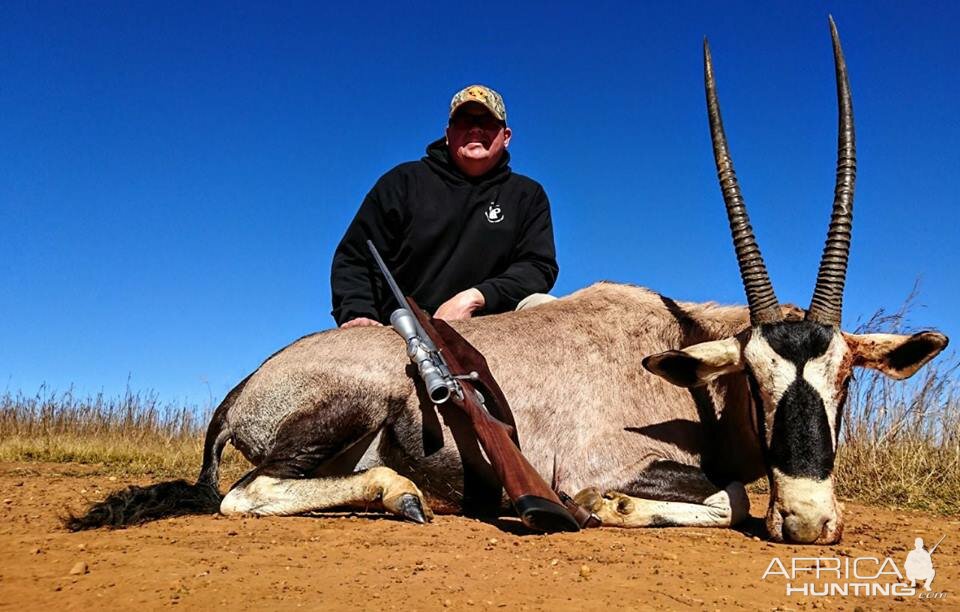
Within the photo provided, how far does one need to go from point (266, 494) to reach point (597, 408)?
2.10 m

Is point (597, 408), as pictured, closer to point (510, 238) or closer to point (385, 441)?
point (385, 441)

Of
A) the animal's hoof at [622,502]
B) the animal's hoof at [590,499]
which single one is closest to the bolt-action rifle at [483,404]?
the animal's hoof at [590,499]

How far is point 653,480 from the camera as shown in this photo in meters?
4.91

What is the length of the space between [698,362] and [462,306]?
6.78 ft

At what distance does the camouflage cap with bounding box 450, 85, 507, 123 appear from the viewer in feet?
23.9

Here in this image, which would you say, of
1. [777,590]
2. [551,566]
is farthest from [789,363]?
[551,566]

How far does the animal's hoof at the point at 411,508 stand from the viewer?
4512mm

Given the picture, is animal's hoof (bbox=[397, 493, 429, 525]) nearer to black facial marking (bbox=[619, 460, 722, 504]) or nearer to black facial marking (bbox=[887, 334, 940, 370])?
black facial marking (bbox=[619, 460, 722, 504])

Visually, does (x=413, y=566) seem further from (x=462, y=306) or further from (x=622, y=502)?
(x=462, y=306)

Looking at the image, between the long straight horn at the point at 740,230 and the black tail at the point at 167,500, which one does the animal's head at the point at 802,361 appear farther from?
the black tail at the point at 167,500

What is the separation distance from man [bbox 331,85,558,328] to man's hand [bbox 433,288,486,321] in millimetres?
355

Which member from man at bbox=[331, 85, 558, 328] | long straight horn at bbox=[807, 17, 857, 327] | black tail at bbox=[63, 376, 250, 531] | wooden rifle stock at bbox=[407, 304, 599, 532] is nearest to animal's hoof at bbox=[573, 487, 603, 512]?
wooden rifle stock at bbox=[407, 304, 599, 532]

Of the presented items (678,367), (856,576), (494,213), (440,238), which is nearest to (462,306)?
(440,238)

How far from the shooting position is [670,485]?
490 cm
